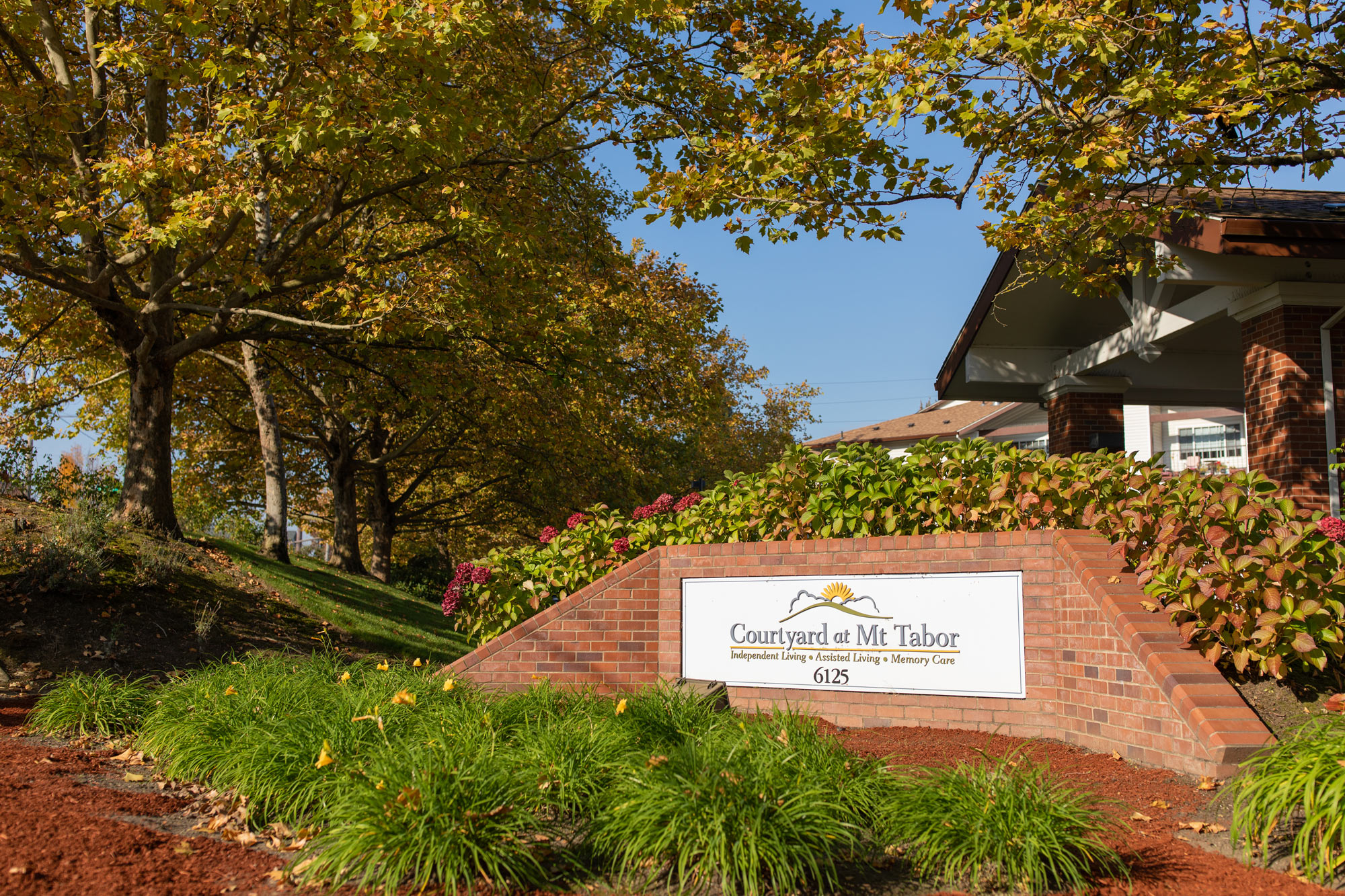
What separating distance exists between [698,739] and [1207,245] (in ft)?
23.3

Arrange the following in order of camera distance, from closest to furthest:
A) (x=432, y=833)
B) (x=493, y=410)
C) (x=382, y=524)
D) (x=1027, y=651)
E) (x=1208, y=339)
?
(x=432, y=833) < (x=1027, y=651) < (x=1208, y=339) < (x=493, y=410) < (x=382, y=524)

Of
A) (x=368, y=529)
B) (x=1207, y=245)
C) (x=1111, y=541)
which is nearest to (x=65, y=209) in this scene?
(x=1111, y=541)

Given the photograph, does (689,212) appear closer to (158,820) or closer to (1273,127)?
(1273,127)

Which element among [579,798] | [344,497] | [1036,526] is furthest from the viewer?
[344,497]

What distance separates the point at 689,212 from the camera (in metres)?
8.20

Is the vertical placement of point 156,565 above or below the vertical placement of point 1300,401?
below

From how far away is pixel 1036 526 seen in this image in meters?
6.41

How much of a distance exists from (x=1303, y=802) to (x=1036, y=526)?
2.89 metres

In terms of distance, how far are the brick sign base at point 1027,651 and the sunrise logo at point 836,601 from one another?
13 centimetres

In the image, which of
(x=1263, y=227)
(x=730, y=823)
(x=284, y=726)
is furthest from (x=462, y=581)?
(x=1263, y=227)

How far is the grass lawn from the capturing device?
458 inches

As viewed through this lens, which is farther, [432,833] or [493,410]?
[493,410]

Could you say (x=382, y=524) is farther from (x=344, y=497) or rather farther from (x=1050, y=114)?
(x=1050, y=114)

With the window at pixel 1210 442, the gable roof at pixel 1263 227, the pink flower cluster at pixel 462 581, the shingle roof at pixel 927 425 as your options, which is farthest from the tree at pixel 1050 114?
the shingle roof at pixel 927 425
